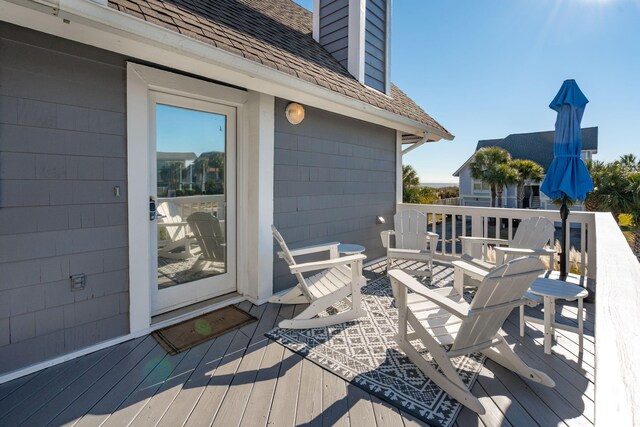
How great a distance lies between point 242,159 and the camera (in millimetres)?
3459

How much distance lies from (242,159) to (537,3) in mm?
6364

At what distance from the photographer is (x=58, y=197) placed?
2.23 m

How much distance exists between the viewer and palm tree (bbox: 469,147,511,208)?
18.8 meters

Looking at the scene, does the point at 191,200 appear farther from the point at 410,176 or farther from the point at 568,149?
the point at 410,176

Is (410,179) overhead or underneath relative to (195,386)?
overhead

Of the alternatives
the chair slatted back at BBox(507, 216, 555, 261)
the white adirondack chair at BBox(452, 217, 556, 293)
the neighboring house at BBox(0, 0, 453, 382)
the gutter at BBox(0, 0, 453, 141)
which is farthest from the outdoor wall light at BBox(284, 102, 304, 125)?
the chair slatted back at BBox(507, 216, 555, 261)

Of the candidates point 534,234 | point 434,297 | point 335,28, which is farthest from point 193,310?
point 335,28

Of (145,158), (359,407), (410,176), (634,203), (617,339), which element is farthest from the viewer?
(410,176)

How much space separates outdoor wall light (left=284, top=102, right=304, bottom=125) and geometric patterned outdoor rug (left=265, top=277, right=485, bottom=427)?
212cm

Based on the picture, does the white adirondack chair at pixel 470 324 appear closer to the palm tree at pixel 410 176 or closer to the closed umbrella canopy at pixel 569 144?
the closed umbrella canopy at pixel 569 144

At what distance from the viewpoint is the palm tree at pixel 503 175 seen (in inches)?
725

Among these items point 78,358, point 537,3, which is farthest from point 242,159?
point 537,3

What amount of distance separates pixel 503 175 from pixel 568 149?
55.0 feet

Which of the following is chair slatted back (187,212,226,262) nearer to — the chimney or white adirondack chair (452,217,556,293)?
white adirondack chair (452,217,556,293)
